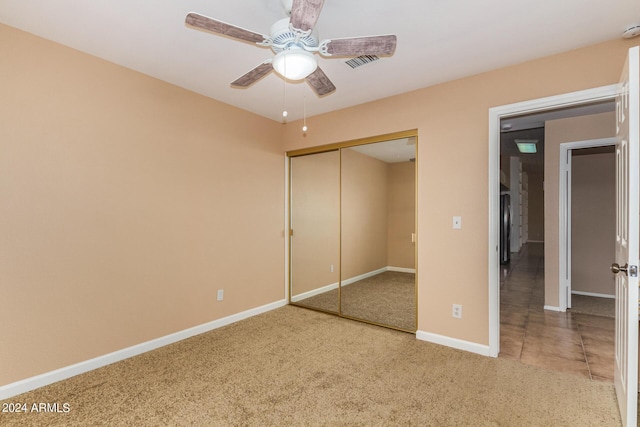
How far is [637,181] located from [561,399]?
153cm

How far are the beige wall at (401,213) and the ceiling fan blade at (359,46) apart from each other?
5.86ft

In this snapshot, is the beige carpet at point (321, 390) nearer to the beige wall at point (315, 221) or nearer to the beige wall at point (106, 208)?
the beige wall at point (106, 208)

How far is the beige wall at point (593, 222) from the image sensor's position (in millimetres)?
4660

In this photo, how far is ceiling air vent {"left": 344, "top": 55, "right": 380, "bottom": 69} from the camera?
2.54m

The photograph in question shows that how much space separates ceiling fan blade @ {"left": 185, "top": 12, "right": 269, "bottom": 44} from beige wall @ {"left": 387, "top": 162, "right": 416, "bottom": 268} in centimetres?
219

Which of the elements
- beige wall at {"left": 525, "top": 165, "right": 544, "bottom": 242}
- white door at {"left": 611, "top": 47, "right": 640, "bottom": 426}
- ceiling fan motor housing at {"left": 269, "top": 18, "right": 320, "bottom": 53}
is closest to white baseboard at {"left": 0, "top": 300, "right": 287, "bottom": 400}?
ceiling fan motor housing at {"left": 269, "top": 18, "right": 320, "bottom": 53}

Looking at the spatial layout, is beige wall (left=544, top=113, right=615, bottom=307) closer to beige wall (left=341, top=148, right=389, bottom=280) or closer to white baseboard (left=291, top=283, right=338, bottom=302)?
beige wall (left=341, top=148, right=389, bottom=280)

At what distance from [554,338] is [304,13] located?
148 inches

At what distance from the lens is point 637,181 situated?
1695 millimetres

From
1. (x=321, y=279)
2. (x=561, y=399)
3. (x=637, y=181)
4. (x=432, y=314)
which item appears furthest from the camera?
(x=321, y=279)

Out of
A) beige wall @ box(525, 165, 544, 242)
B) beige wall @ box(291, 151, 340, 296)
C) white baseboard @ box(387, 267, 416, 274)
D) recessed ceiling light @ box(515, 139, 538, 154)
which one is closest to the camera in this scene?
white baseboard @ box(387, 267, 416, 274)

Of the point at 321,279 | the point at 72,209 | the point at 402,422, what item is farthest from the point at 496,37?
→ the point at 72,209

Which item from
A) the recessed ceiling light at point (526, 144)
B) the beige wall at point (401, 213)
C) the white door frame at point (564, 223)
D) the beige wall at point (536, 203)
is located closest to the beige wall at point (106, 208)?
the beige wall at point (401, 213)

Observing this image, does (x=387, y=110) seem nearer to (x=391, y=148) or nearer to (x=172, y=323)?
(x=391, y=148)
